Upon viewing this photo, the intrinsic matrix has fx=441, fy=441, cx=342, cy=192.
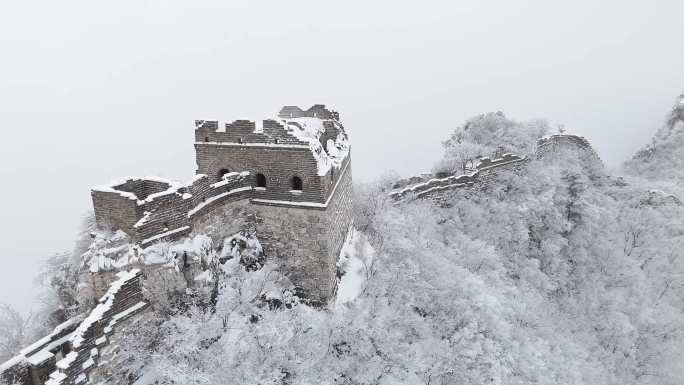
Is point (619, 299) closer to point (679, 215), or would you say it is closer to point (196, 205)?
point (679, 215)

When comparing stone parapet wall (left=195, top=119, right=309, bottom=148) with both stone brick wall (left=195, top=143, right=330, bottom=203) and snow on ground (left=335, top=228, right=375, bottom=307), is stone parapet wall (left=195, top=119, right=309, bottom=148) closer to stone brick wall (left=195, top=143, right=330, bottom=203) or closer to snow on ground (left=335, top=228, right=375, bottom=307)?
stone brick wall (left=195, top=143, right=330, bottom=203)

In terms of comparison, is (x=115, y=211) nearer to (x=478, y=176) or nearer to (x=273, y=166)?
(x=273, y=166)

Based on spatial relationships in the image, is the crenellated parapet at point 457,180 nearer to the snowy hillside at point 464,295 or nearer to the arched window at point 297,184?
the snowy hillside at point 464,295

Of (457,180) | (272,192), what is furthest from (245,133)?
(457,180)

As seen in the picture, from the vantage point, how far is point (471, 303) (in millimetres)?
19703

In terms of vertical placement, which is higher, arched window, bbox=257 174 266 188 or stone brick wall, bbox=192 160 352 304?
arched window, bbox=257 174 266 188

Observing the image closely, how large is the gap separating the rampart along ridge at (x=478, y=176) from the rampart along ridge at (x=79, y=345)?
715 inches

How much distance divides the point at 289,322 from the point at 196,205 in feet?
16.4

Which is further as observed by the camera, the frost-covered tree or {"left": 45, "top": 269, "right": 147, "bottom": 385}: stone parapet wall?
the frost-covered tree

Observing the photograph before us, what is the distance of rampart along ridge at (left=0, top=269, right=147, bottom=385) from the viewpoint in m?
10.5

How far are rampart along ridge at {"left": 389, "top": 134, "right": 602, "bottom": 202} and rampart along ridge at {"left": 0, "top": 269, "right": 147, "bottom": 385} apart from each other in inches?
715

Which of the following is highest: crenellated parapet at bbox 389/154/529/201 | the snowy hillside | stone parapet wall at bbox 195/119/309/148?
stone parapet wall at bbox 195/119/309/148

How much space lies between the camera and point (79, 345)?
1063 cm

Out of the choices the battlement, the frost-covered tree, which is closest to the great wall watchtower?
the battlement
